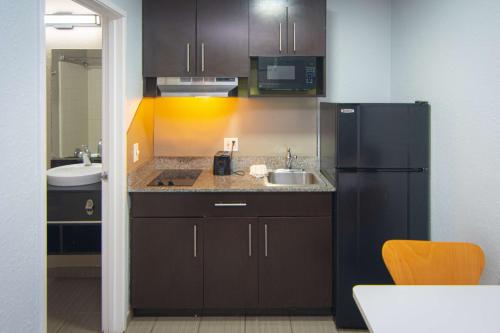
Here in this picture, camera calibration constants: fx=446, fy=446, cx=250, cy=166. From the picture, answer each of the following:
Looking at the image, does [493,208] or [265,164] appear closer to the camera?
[493,208]

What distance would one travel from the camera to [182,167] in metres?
3.52

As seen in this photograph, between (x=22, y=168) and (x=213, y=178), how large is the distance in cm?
164

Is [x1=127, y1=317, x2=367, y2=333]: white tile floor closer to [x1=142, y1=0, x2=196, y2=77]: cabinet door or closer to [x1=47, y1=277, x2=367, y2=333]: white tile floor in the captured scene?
[x1=47, y1=277, x2=367, y2=333]: white tile floor

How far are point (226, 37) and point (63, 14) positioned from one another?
58.7 inches

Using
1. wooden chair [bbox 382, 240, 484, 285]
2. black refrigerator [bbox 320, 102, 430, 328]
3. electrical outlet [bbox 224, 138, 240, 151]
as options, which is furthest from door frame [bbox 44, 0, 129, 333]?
wooden chair [bbox 382, 240, 484, 285]

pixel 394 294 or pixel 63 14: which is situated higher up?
pixel 63 14

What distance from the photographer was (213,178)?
315 cm

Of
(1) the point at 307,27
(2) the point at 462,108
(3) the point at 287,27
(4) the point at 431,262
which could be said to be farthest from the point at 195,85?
(4) the point at 431,262

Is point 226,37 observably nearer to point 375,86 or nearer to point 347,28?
A: point 347,28

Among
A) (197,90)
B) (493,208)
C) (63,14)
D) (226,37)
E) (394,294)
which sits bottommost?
(394,294)

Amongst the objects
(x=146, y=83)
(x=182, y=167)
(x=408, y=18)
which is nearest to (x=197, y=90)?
(x=146, y=83)

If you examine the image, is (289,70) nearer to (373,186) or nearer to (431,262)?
(373,186)

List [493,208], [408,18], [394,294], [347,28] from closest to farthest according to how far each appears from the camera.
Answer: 1. [394,294]
2. [493,208]
3. [408,18]
4. [347,28]

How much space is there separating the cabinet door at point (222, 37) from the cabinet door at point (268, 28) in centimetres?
5
